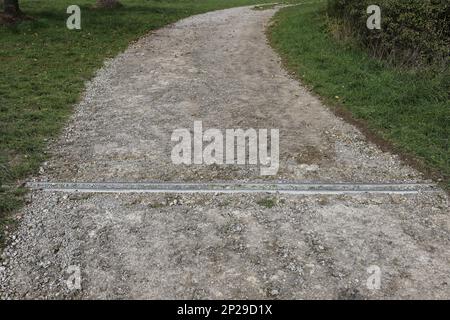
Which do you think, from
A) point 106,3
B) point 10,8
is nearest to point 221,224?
point 10,8

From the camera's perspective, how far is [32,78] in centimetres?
1059

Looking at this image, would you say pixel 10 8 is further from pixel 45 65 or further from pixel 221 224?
pixel 221 224

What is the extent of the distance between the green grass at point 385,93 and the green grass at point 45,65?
5.43 metres

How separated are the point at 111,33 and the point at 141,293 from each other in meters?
12.0

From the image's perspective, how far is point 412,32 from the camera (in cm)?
1049

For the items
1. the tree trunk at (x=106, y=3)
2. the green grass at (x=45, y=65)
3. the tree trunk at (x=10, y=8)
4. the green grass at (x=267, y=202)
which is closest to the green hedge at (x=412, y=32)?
the green grass at (x=267, y=202)

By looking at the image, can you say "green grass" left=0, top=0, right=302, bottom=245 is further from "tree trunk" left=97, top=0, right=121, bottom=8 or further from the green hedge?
the green hedge

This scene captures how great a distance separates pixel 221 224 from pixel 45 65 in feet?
26.2

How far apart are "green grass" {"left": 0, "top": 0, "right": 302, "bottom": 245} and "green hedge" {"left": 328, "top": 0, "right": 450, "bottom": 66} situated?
7.19m

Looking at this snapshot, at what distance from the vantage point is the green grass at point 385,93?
302 inches

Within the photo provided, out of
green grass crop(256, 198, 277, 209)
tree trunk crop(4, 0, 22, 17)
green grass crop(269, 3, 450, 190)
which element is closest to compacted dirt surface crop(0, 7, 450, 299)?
green grass crop(256, 198, 277, 209)

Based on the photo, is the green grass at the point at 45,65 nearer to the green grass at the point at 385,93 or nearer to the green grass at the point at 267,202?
the green grass at the point at 267,202
